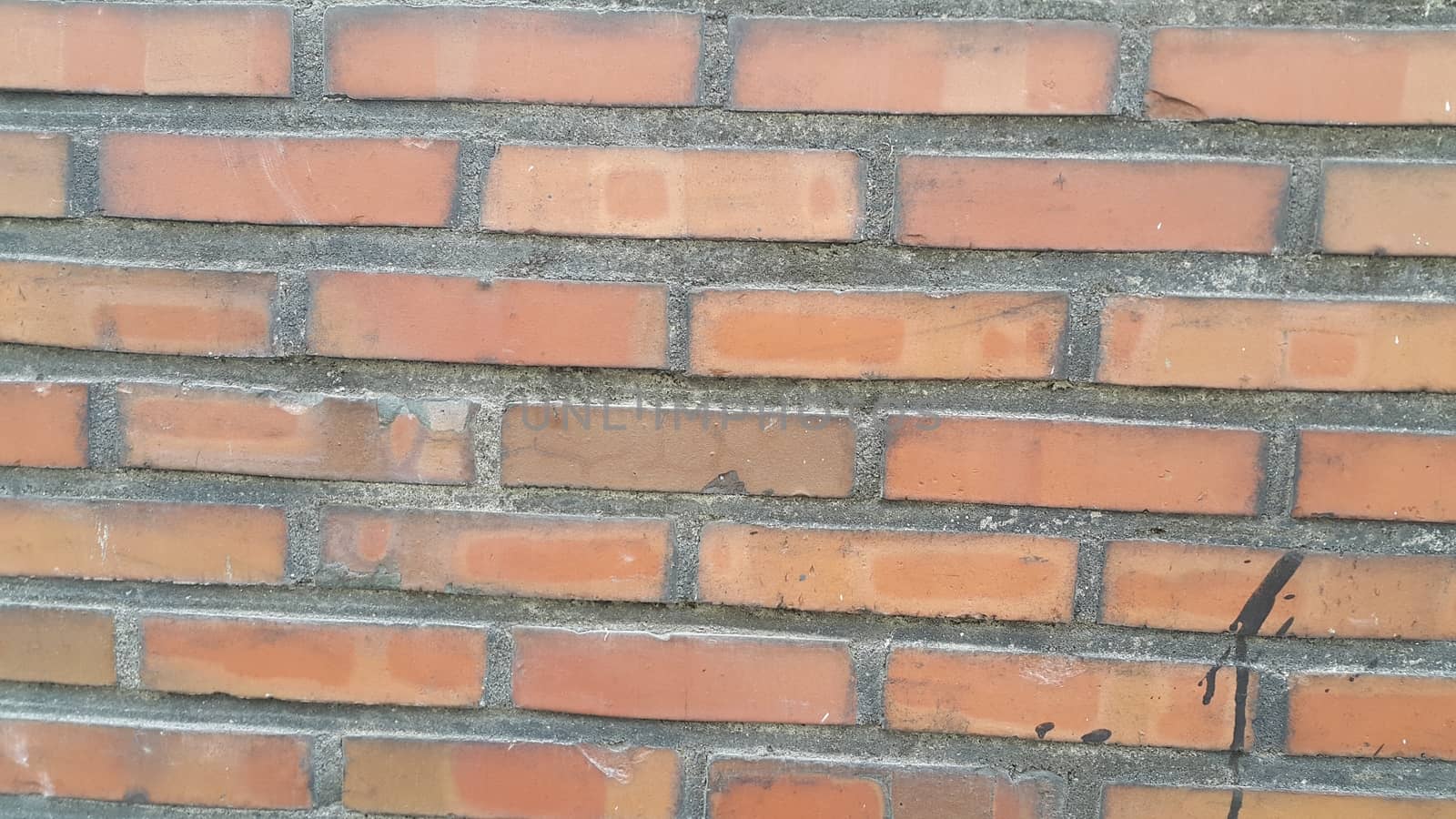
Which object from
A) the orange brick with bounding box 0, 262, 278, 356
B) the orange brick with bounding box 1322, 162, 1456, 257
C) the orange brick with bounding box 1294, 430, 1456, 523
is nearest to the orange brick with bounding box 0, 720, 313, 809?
the orange brick with bounding box 0, 262, 278, 356

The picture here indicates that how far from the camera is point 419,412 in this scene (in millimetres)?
933

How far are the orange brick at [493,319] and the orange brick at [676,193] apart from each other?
2.6 inches

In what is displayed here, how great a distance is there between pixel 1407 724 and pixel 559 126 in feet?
3.55

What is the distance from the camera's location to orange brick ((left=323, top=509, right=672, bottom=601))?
0.94 metres

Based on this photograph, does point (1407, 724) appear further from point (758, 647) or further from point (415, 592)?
point (415, 592)

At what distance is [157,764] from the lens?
978 millimetres

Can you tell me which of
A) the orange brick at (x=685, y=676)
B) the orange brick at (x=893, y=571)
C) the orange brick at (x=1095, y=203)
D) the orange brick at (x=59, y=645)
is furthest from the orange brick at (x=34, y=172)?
the orange brick at (x=1095, y=203)

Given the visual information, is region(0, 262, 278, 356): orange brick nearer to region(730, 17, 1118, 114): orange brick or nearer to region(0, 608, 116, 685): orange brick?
region(0, 608, 116, 685): orange brick

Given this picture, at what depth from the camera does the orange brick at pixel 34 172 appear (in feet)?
3.03

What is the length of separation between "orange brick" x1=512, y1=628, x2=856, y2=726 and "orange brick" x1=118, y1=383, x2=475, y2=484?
22cm

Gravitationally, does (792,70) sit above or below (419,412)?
above

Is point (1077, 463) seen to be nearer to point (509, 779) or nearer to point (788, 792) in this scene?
point (788, 792)

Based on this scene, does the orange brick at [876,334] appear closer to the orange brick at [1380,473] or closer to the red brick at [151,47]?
the orange brick at [1380,473]

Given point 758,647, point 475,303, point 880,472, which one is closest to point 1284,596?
point 880,472
